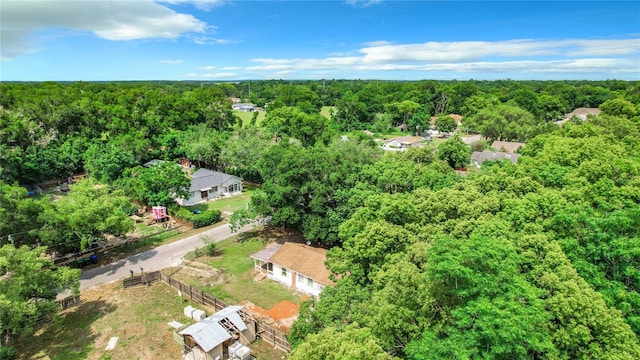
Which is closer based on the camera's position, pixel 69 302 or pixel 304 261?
pixel 69 302

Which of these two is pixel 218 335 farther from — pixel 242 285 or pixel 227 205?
A: pixel 227 205

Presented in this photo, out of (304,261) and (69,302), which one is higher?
(304,261)

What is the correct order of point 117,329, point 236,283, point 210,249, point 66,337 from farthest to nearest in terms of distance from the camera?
1. point 210,249
2. point 236,283
3. point 117,329
4. point 66,337

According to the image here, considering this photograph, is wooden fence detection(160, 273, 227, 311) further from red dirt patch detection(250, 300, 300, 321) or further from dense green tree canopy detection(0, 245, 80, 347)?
dense green tree canopy detection(0, 245, 80, 347)

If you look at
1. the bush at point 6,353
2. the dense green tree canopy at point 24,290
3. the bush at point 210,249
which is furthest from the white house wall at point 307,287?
the bush at point 6,353

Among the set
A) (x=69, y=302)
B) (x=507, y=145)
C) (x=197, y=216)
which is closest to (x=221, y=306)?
(x=69, y=302)

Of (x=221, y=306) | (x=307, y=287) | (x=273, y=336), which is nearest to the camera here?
(x=273, y=336)

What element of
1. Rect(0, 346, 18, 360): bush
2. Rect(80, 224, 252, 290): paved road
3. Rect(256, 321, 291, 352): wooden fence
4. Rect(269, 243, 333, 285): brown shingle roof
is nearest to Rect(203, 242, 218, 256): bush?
Rect(80, 224, 252, 290): paved road
